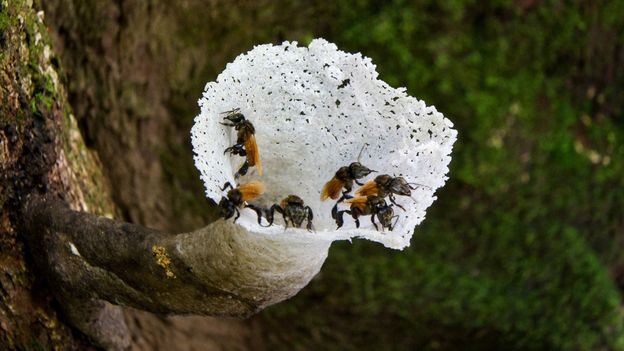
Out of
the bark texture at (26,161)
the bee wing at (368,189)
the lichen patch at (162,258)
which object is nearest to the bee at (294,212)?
the bee wing at (368,189)

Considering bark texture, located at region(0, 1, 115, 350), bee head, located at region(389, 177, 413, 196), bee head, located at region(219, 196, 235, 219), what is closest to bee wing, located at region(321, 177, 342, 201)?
bee head, located at region(389, 177, 413, 196)

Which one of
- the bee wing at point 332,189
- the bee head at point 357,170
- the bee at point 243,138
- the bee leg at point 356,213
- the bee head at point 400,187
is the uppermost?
the bee at point 243,138

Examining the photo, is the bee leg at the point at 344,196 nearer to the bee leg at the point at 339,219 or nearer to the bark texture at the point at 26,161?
the bee leg at the point at 339,219

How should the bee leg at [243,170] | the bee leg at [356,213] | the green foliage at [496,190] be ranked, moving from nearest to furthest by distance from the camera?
the bee leg at [356,213], the bee leg at [243,170], the green foliage at [496,190]

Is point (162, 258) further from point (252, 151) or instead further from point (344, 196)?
point (344, 196)

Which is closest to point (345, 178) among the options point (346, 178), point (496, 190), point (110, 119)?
point (346, 178)

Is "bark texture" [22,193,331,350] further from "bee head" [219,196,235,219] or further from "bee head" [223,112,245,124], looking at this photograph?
"bee head" [223,112,245,124]
